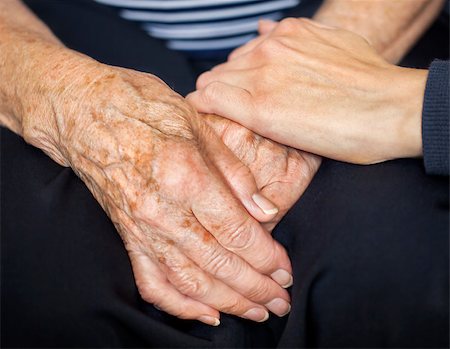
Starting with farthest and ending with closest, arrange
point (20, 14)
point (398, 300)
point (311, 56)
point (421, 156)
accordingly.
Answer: point (20, 14), point (311, 56), point (421, 156), point (398, 300)

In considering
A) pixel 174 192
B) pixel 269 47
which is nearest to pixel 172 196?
pixel 174 192

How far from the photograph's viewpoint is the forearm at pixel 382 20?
1202mm

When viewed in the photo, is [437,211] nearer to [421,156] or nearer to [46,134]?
[421,156]

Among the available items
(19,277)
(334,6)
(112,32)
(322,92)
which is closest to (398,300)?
(322,92)

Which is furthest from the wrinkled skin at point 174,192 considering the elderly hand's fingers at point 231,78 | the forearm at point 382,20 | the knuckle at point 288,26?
the forearm at point 382,20

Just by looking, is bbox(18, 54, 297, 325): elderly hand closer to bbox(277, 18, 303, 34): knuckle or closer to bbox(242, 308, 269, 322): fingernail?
bbox(242, 308, 269, 322): fingernail

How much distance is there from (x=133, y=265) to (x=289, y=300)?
249 millimetres

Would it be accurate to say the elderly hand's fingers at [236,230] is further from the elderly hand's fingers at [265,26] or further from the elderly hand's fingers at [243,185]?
the elderly hand's fingers at [265,26]

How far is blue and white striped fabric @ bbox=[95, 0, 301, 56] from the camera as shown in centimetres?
121

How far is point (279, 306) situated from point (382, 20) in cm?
65

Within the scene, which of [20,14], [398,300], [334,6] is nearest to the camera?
[398,300]

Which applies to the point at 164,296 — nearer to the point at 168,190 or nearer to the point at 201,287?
the point at 201,287

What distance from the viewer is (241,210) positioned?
0.85 metres

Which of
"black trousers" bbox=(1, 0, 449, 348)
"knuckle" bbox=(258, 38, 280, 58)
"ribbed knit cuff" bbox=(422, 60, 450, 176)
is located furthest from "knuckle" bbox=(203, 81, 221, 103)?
"ribbed knit cuff" bbox=(422, 60, 450, 176)
